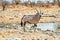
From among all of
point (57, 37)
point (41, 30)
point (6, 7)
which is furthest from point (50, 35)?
point (6, 7)

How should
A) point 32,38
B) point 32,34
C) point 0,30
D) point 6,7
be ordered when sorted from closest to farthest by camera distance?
1. point 32,38
2. point 32,34
3. point 0,30
4. point 6,7

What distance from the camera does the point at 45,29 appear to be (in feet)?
32.2

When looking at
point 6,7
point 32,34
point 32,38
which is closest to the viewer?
point 32,38

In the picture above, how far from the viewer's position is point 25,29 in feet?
31.6

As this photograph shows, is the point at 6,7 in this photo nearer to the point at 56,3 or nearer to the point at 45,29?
the point at 56,3

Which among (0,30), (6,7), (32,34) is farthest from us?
(6,7)

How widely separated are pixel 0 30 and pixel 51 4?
930cm

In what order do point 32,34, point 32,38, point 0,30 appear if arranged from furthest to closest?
point 0,30, point 32,34, point 32,38

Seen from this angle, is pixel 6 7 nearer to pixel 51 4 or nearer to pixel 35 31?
pixel 51 4

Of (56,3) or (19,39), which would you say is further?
(56,3)

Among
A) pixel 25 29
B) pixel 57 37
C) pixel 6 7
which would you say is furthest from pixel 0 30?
pixel 6 7

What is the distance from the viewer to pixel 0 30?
31.3ft

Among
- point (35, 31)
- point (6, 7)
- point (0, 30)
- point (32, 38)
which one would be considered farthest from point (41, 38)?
point (6, 7)

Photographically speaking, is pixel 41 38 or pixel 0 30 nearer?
pixel 41 38
